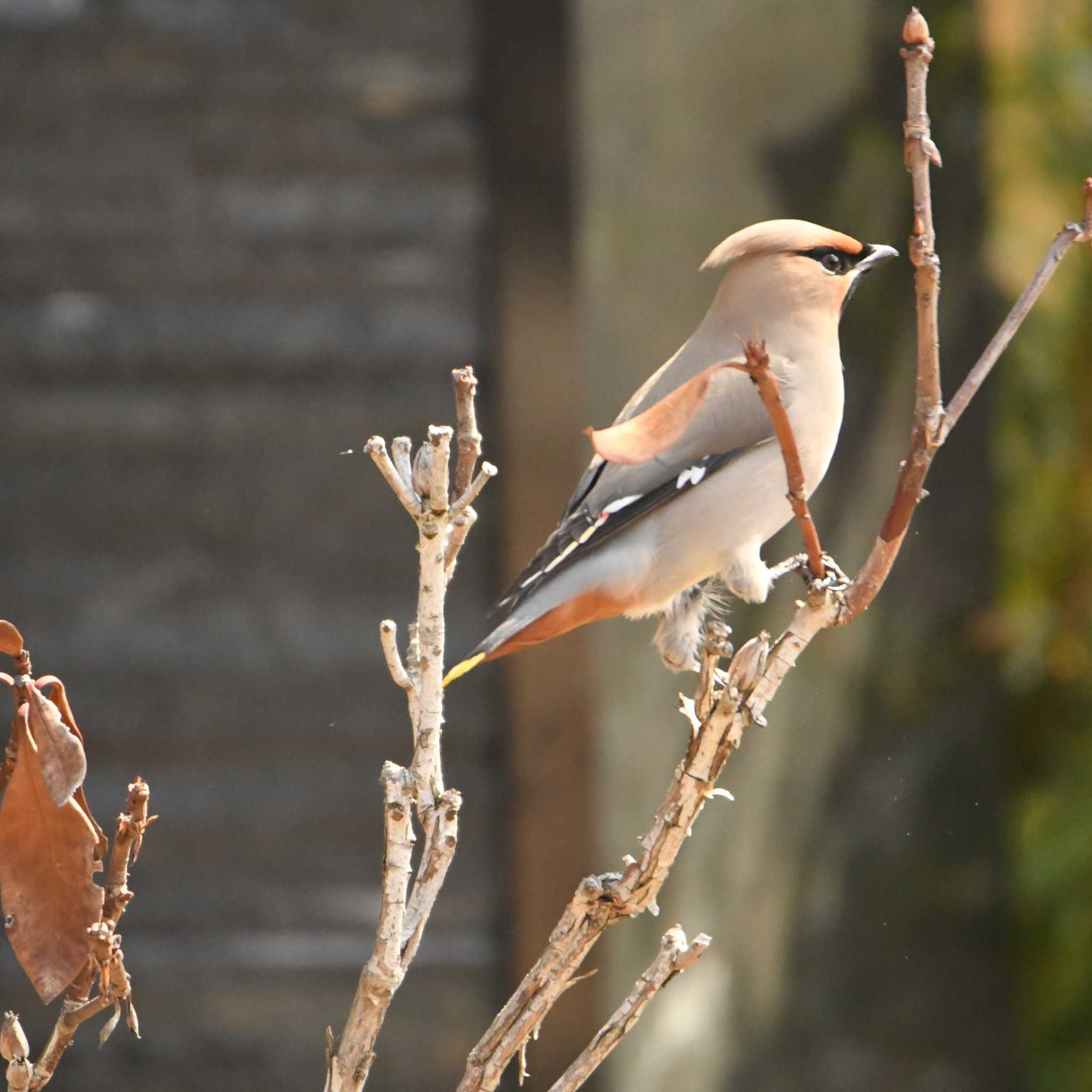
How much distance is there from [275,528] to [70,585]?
0.31 meters

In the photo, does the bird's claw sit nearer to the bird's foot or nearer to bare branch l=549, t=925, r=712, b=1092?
the bird's foot

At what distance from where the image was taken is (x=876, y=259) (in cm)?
105

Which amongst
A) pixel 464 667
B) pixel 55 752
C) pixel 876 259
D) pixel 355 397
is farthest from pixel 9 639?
pixel 355 397

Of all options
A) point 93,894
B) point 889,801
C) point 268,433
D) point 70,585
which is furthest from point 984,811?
point 93,894

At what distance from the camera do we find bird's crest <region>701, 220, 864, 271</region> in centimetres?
99

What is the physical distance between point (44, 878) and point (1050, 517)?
2.08 m

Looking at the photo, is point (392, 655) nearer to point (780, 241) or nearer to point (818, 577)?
point (818, 577)

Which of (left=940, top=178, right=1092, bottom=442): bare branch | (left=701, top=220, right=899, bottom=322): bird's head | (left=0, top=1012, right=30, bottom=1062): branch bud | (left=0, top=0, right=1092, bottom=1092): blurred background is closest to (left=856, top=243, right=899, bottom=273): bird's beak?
(left=701, top=220, right=899, bottom=322): bird's head

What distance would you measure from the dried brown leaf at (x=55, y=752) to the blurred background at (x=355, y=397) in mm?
1509

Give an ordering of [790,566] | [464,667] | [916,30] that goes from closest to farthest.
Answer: [916,30]
[464,667]
[790,566]

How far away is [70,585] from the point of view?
2.32m

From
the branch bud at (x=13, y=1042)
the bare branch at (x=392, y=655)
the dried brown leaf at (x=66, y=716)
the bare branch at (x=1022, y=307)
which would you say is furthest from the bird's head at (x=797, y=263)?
the branch bud at (x=13, y=1042)

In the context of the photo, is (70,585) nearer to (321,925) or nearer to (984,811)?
(321,925)

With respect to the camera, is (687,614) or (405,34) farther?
(405,34)
